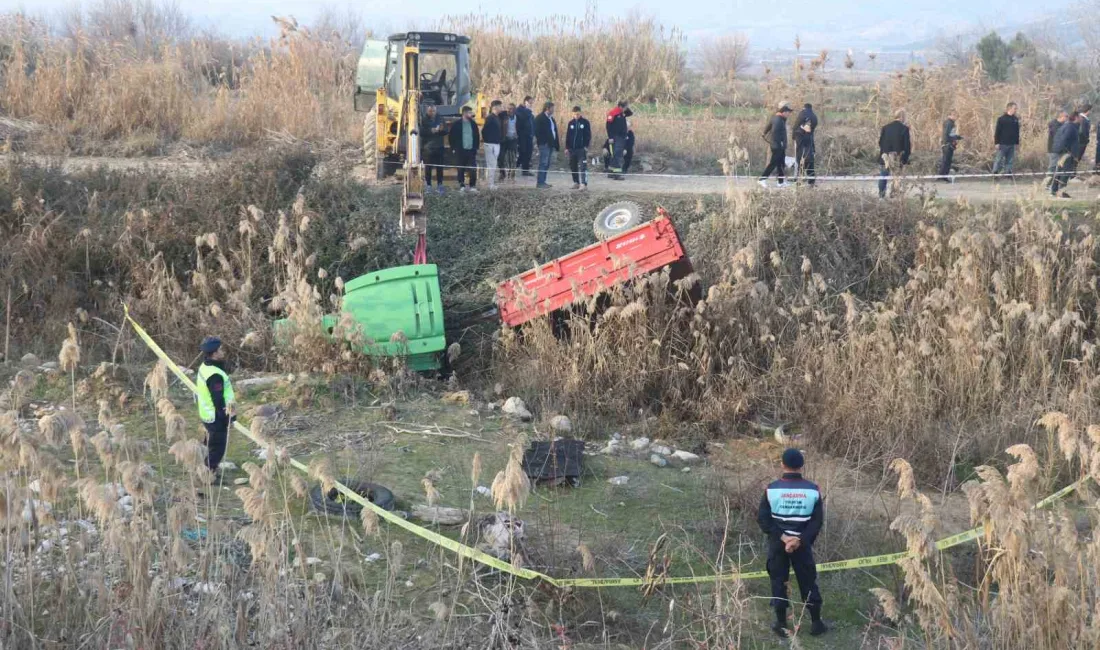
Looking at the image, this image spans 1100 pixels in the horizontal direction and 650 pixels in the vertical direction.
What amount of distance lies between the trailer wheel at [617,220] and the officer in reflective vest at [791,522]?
6865 mm

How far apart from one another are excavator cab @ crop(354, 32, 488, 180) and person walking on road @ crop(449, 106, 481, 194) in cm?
59

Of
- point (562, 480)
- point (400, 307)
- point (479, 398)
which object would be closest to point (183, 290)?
point (400, 307)

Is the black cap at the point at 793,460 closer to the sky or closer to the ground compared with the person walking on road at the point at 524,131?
closer to the ground

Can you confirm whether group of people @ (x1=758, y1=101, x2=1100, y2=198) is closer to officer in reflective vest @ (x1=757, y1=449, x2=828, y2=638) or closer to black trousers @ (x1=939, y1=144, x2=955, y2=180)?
black trousers @ (x1=939, y1=144, x2=955, y2=180)

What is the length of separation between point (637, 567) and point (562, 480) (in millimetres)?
1581

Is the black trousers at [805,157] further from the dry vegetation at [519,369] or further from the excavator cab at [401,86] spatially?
the excavator cab at [401,86]

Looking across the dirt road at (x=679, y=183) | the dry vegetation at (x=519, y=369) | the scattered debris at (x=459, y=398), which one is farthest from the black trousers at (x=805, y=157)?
the scattered debris at (x=459, y=398)

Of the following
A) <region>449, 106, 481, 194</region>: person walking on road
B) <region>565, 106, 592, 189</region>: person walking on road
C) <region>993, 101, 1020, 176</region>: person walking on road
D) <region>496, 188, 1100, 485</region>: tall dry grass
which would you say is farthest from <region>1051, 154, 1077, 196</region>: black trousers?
<region>449, 106, 481, 194</region>: person walking on road

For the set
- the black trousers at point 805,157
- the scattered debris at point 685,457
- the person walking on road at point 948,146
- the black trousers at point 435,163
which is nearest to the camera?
the scattered debris at point 685,457

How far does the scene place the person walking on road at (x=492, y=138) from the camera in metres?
15.6

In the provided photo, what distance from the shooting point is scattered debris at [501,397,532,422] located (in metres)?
10.4

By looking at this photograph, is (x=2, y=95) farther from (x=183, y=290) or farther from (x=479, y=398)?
(x=479, y=398)

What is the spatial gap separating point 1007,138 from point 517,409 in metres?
10.5

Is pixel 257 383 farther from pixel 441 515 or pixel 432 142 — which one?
pixel 432 142
